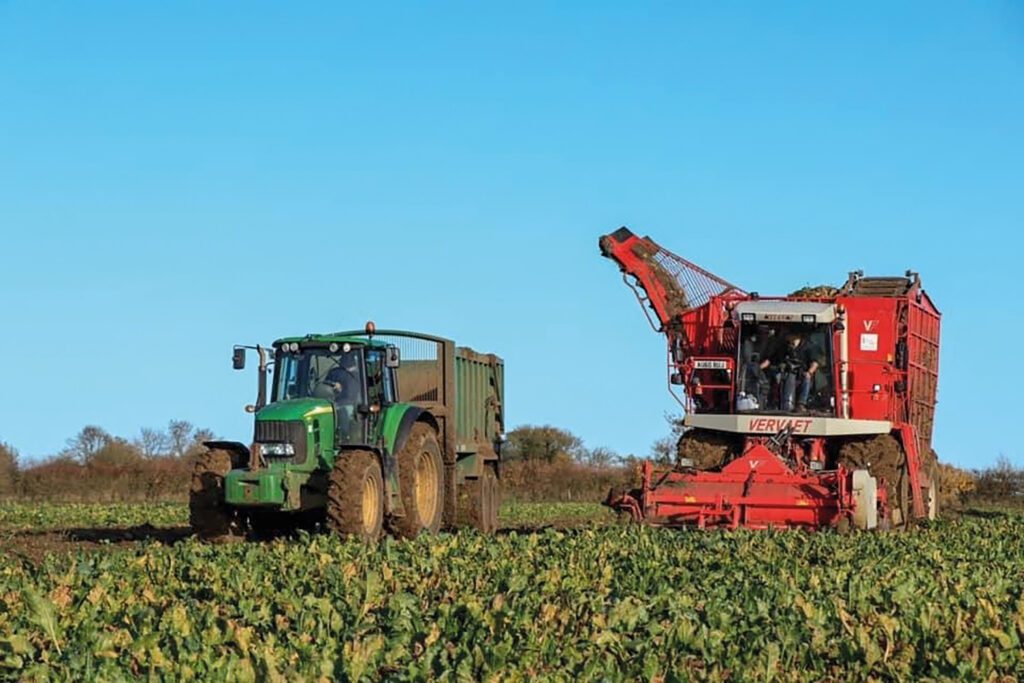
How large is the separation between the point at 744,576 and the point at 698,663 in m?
3.15

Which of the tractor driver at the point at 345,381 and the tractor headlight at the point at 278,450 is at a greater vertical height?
the tractor driver at the point at 345,381

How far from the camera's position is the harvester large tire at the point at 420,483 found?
1733cm

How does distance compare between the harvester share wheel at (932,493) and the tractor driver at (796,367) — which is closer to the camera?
the tractor driver at (796,367)

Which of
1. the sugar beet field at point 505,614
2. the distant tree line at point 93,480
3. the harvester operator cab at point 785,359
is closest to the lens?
the sugar beet field at point 505,614

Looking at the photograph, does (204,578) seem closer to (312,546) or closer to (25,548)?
(312,546)

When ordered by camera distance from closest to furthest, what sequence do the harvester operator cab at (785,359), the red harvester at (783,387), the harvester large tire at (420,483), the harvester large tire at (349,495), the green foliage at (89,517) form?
the harvester large tire at (349,495), the harvester large tire at (420,483), the red harvester at (783,387), the harvester operator cab at (785,359), the green foliage at (89,517)

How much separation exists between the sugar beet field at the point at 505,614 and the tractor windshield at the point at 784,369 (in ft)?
20.3

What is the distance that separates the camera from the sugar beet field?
831 cm

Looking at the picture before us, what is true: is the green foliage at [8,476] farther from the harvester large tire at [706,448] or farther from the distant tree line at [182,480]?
the harvester large tire at [706,448]

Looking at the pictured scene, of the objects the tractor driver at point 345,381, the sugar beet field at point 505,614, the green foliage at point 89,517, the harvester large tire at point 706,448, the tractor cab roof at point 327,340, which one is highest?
the tractor cab roof at point 327,340

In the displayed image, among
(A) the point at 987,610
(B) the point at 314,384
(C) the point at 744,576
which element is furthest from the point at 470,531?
(A) the point at 987,610

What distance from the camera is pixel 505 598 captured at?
10383 mm

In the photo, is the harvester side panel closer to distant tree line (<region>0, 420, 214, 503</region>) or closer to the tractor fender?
the tractor fender

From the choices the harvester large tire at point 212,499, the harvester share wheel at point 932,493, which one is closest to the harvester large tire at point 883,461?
the harvester share wheel at point 932,493
